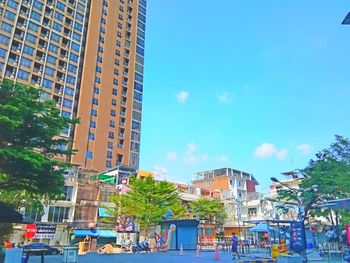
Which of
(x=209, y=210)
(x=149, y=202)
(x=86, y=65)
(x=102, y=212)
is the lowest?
(x=102, y=212)

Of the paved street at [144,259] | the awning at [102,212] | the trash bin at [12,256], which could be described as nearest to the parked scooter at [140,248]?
the paved street at [144,259]

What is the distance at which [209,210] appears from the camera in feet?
174

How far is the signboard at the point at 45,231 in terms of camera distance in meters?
39.6

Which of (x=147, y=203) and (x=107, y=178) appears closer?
(x=147, y=203)

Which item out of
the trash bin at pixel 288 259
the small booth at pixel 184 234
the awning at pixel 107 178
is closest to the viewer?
the trash bin at pixel 288 259

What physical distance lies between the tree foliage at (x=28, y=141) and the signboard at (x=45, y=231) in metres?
26.5

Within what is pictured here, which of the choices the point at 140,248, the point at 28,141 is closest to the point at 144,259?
the point at 28,141

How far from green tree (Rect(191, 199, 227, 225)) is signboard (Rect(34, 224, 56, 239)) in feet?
71.6

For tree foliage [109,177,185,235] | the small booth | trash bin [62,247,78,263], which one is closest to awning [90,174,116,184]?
tree foliage [109,177,185,235]

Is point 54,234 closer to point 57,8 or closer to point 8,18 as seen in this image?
point 8,18

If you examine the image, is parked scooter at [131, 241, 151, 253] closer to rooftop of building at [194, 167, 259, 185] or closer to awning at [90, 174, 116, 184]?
awning at [90, 174, 116, 184]

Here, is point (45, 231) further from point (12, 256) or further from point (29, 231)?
point (12, 256)

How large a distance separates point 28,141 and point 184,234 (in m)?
21.5

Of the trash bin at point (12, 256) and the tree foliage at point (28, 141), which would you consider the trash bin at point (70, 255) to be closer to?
the trash bin at point (12, 256)
